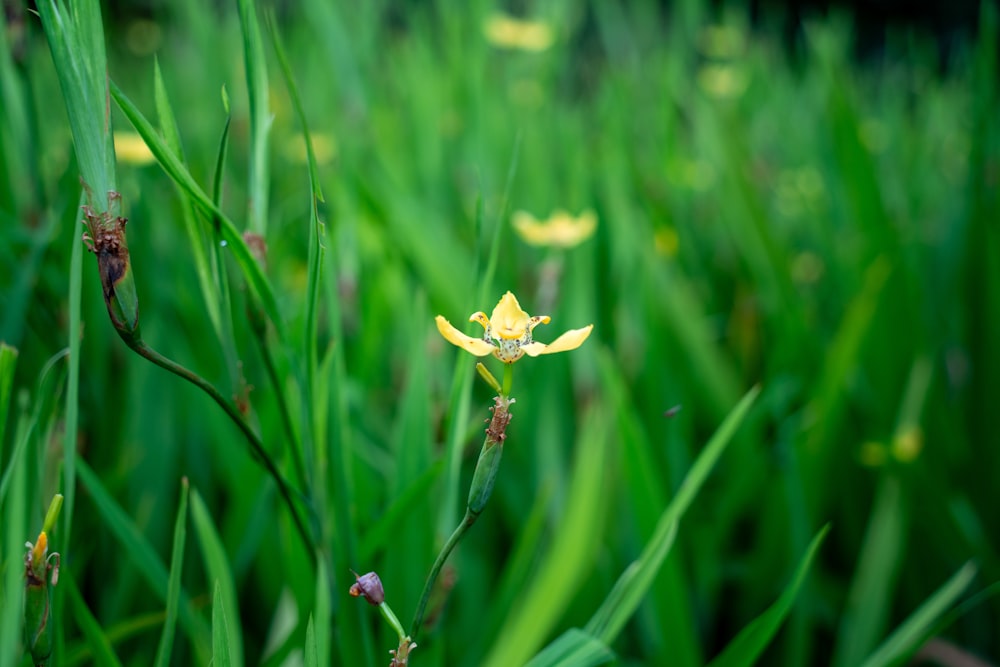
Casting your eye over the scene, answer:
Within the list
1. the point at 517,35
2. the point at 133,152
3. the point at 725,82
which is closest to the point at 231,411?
the point at 133,152

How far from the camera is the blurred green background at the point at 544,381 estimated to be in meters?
0.53

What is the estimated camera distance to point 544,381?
731 millimetres

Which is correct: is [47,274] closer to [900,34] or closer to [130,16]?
[130,16]

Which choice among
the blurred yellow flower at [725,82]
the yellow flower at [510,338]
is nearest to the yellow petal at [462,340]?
the yellow flower at [510,338]

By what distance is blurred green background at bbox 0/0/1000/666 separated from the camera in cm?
53

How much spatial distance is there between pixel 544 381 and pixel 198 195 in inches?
17.3

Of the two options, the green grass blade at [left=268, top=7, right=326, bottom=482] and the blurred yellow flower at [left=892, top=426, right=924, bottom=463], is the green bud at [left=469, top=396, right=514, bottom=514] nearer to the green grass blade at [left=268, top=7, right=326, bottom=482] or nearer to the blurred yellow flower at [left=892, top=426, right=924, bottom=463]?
the green grass blade at [left=268, top=7, right=326, bottom=482]

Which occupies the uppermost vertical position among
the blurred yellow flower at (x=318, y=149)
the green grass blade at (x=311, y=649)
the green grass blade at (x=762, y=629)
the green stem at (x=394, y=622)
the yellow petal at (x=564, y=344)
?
the blurred yellow flower at (x=318, y=149)

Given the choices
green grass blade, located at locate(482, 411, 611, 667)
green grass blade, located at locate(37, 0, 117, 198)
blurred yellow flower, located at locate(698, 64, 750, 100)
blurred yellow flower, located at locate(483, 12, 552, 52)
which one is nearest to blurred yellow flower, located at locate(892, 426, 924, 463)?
green grass blade, located at locate(482, 411, 611, 667)

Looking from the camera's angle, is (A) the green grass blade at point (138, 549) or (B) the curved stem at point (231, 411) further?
(A) the green grass blade at point (138, 549)

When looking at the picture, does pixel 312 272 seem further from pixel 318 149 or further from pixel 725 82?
pixel 725 82

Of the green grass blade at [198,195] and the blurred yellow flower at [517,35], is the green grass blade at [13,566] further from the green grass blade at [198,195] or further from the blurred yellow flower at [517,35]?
the blurred yellow flower at [517,35]

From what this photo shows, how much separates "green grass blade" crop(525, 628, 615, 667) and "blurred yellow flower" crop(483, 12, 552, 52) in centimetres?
124

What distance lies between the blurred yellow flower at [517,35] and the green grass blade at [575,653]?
124 centimetres
